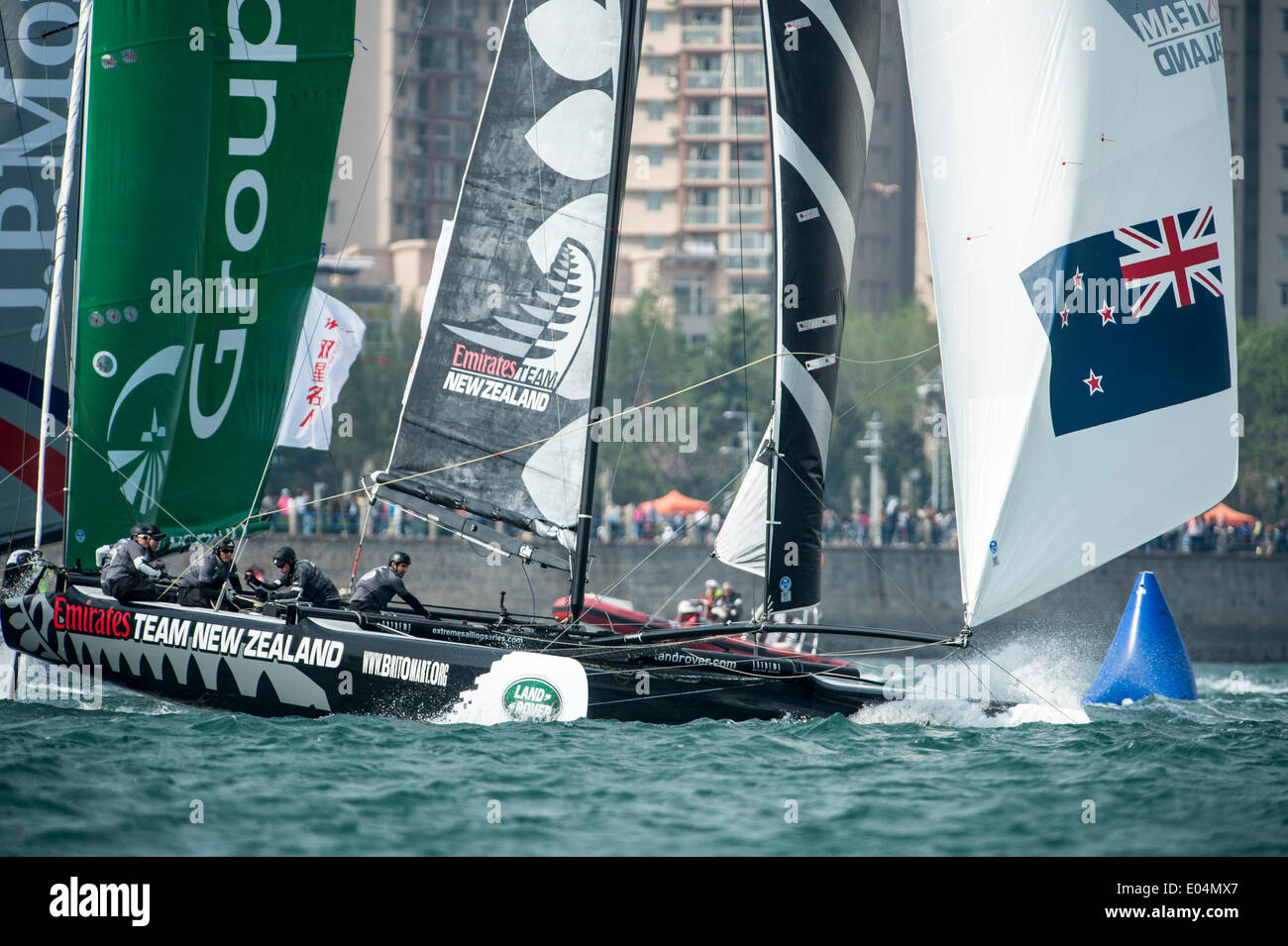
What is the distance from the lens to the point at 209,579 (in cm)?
1534

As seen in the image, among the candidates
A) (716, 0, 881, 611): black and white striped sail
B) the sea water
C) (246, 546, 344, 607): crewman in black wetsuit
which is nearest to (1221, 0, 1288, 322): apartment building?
(716, 0, 881, 611): black and white striped sail

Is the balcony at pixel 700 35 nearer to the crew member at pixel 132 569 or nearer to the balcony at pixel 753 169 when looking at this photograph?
the balcony at pixel 753 169

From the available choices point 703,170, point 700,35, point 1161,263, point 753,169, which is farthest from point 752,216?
point 1161,263

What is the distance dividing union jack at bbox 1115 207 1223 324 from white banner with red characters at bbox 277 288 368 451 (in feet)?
39.9

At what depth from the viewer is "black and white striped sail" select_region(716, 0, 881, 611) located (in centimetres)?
1459

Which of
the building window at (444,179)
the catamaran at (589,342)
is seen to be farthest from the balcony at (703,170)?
the catamaran at (589,342)

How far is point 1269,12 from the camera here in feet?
247

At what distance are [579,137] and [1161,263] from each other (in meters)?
6.03

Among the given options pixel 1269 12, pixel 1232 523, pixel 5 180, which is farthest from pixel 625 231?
pixel 5 180

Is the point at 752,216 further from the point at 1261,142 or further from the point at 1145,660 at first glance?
the point at 1145,660

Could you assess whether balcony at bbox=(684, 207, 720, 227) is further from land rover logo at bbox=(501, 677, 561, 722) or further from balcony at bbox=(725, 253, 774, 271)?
land rover logo at bbox=(501, 677, 561, 722)

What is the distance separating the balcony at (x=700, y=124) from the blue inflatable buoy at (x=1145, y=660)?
63321 millimetres

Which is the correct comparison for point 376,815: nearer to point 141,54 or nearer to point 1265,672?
point 141,54

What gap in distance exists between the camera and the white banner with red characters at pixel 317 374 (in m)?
21.4
